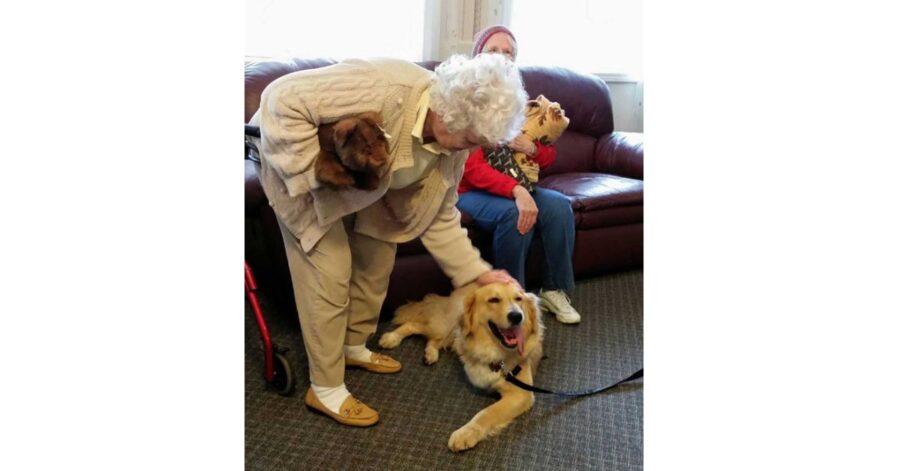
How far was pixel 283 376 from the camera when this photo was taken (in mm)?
1902

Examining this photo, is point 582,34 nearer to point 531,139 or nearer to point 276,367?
point 531,139

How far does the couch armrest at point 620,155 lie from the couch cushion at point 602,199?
0.78 ft

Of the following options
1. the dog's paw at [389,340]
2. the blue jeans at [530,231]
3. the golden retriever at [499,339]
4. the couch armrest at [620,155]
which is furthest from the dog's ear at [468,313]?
the couch armrest at [620,155]

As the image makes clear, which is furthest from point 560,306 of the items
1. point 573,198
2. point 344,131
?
point 344,131

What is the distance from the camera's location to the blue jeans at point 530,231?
246 centimetres

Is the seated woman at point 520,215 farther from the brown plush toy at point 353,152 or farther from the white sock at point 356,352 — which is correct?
the brown plush toy at point 353,152

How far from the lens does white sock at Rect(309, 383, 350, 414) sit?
1.78 m

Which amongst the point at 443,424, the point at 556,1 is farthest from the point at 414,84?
the point at 556,1

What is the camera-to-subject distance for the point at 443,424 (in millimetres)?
1803

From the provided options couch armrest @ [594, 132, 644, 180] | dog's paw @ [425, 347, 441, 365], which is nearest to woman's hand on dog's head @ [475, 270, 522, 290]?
dog's paw @ [425, 347, 441, 365]

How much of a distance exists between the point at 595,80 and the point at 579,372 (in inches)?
86.5

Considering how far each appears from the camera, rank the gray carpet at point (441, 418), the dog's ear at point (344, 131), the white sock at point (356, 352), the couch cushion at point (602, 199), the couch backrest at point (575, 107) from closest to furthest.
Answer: the dog's ear at point (344, 131) < the gray carpet at point (441, 418) < the white sock at point (356, 352) < the couch cushion at point (602, 199) < the couch backrest at point (575, 107)

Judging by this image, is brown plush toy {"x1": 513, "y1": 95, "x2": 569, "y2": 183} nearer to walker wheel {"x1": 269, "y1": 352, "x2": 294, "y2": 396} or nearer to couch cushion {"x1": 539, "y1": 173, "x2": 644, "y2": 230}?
couch cushion {"x1": 539, "y1": 173, "x2": 644, "y2": 230}

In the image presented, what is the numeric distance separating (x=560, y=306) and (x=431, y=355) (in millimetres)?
693
